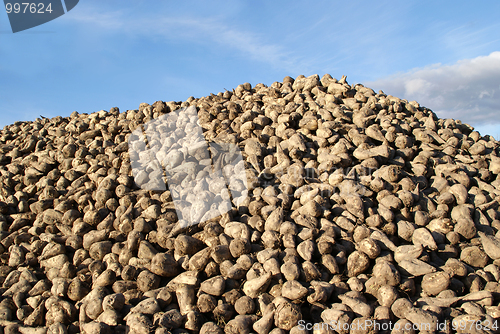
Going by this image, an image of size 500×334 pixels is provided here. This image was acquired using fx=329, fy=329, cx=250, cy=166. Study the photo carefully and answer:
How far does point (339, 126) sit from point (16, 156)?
17.4 ft

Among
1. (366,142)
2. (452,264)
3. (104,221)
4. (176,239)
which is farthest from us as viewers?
(366,142)

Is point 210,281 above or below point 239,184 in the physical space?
below

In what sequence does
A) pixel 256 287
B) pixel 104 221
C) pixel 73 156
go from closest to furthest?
pixel 256 287, pixel 104 221, pixel 73 156

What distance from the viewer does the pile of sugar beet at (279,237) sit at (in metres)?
2.48

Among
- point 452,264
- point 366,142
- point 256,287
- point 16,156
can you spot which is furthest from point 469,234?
point 16,156

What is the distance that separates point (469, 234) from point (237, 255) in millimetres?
2230

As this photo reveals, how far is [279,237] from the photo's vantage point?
2.98 m

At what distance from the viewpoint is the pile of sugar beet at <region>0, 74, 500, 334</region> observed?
2.48 m

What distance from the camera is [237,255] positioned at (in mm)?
2873

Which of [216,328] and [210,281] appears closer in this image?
[216,328]

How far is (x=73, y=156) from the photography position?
16.0 feet

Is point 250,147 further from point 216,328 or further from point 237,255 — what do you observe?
point 216,328

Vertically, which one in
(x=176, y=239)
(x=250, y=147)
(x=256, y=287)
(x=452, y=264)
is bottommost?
(x=452, y=264)

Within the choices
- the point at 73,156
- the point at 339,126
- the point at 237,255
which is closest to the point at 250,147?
the point at 339,126
